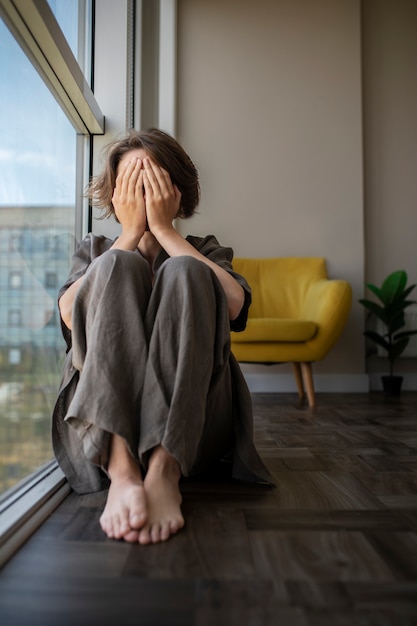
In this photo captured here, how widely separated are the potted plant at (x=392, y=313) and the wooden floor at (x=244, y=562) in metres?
1.85

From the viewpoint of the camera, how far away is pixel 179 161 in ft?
3.42

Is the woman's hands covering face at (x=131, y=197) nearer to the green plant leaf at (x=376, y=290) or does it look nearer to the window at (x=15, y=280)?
the window at (x=15, y=280)

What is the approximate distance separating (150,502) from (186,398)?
0.15 m

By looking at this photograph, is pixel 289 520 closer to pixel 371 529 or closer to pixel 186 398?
pixel 371 529

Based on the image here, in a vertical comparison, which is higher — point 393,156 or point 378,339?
point 393,156

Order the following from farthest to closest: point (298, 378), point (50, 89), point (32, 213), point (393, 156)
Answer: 1. point (393, 156)
2. point (298, 378)
3. point (50, 89)
4. point (32, 213)

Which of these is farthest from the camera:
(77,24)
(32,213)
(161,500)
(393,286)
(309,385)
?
(393,286)

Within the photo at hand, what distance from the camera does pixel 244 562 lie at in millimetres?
617

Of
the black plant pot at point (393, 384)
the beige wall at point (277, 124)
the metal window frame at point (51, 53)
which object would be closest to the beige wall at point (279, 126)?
the beige wall at point (277, 124)

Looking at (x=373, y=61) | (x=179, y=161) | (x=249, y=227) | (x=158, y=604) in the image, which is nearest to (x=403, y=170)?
(x=373, y=61)

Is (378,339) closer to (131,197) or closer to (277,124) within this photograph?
(277,124)

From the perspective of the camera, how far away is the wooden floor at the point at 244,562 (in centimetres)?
50

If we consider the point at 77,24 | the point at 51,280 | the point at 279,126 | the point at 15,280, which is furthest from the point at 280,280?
the point at 15,280

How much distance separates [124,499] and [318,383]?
2362 mm
